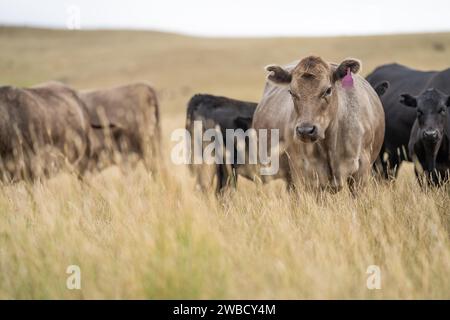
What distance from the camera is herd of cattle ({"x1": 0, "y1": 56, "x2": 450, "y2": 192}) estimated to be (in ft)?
20.5

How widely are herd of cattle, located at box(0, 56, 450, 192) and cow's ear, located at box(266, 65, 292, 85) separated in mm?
10

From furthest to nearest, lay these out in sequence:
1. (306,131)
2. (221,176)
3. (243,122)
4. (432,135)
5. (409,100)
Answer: (243,122), (221,176), (409,100), (432,135), (306,131)

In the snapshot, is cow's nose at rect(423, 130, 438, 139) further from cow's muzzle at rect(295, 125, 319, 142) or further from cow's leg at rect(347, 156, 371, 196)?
cow's muzzle at rect(295, 125, 319, 142)

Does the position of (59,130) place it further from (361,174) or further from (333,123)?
(361,174)

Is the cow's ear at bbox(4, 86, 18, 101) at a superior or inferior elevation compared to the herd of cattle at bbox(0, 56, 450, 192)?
superior

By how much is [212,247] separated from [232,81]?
43071 millimetres

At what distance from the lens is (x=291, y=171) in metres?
6.79

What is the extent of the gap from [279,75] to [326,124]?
78 centimetres

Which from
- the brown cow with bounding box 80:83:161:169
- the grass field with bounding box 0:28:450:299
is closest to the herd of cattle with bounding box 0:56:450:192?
the grass field with bounding box 0:28:450:299

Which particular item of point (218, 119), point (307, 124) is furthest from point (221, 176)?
point (307, 124)

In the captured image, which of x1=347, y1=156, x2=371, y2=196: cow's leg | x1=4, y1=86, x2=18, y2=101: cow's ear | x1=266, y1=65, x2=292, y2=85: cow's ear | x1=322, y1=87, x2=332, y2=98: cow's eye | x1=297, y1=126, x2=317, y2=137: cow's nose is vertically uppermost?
x1=4, y1=86, x2=18, y2=101: cow's ear

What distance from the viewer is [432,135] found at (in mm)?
7180

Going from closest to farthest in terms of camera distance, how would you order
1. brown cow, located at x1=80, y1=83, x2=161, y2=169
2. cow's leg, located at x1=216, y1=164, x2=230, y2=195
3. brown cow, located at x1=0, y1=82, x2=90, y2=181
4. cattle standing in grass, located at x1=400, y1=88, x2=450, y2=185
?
cattle standing in grass, located at x1=400, y1=88, x2=450, y2=185, brown cow, located at x1=0, y1=82, x2=90, y2=181, cow's leg, located at x1=216, y1=164, x2=230, y2=195, brown cow, located at x1=80, y1=83, x2=161, y2=169
